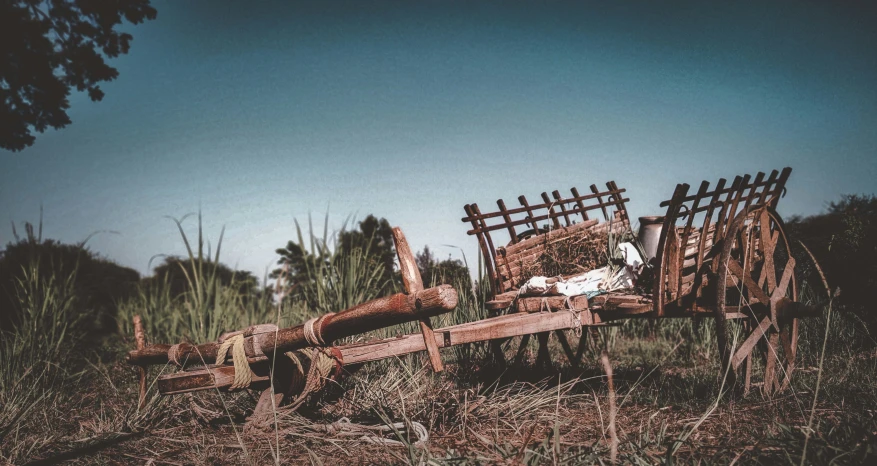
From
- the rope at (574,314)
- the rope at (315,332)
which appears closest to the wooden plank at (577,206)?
the rope at (574,314)

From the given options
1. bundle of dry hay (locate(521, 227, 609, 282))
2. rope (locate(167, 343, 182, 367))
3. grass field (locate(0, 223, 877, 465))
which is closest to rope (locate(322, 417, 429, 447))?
grass field (locate(0, 223, 877, 465))

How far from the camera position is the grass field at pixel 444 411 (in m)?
1.86

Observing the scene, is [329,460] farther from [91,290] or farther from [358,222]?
[91,290]

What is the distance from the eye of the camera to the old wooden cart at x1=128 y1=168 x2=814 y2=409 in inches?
84.4

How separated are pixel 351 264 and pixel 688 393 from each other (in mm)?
2923

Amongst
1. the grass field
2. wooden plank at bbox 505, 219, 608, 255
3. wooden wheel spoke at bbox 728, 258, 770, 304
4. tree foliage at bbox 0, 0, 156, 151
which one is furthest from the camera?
tree foliage at bbox 0, 0, 156, 151

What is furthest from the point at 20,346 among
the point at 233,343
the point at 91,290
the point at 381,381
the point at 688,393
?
the point at 91,290

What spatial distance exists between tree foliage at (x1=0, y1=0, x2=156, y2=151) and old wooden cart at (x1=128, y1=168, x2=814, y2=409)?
10.4 meters

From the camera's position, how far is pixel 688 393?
3047 mm

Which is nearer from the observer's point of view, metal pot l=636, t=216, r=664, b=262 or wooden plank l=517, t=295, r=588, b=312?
wooden plank l=517, t=295, r=588, b=312

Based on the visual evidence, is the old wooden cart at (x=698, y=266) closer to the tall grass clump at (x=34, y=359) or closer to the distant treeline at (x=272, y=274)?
the distant treeline at (x=272, y=274)

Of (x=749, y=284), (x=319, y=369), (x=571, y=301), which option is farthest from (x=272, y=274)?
(x=749, y=284)

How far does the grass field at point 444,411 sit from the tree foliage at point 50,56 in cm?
791

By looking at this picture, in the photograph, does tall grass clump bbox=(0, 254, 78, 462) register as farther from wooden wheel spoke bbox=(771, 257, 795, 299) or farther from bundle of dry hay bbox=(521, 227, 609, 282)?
wooden wheel spoke bbox=(771, 257, 795, 299)
